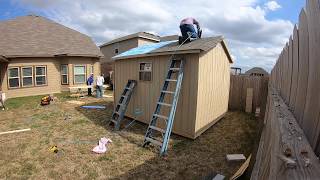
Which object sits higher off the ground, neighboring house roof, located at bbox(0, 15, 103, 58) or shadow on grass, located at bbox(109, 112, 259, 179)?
neighboring house roof, located at bbox(0, 15, 103, 58)

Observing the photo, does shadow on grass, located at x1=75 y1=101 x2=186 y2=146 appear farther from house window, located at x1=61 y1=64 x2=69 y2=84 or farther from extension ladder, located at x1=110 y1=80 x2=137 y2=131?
house window, located at x1=61 y1=64 x2=69 y2=84

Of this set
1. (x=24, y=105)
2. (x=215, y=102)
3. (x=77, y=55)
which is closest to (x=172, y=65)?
(x=215, y=102)

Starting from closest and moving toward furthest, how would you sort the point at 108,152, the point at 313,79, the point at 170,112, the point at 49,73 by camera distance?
the point at 313,79
the point at 108,152
the point at 170,112
the point at 49,73

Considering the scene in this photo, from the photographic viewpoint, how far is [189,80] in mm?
8516

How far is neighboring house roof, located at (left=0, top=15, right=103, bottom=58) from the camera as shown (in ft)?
63.8

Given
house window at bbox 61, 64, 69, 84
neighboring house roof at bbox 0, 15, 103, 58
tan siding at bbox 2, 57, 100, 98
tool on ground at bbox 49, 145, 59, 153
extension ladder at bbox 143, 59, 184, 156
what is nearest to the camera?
tool on ground at bbox 49, 145, 59, 153

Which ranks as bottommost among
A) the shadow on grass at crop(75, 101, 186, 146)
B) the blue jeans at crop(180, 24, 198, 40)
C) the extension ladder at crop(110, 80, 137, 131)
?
the shadow on grass at crop(75, 101, 186, 146)

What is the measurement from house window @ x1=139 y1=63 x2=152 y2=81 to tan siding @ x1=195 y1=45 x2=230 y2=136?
2462 mm

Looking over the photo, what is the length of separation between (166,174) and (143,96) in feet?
16.4

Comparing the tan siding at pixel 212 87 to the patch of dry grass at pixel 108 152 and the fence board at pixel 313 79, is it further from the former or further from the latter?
the fence board at pixel 313 79

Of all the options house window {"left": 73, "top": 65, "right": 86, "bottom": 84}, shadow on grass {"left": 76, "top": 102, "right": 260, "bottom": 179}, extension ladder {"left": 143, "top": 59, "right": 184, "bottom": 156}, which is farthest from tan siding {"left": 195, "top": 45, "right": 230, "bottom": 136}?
house window {"left": 73, "top": 65, "right": 86, "bottom": 84}

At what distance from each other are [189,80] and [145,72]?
8.40 ft

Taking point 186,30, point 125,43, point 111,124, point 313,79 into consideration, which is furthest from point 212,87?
point 125,43

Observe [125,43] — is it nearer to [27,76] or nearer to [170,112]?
[27,76]
